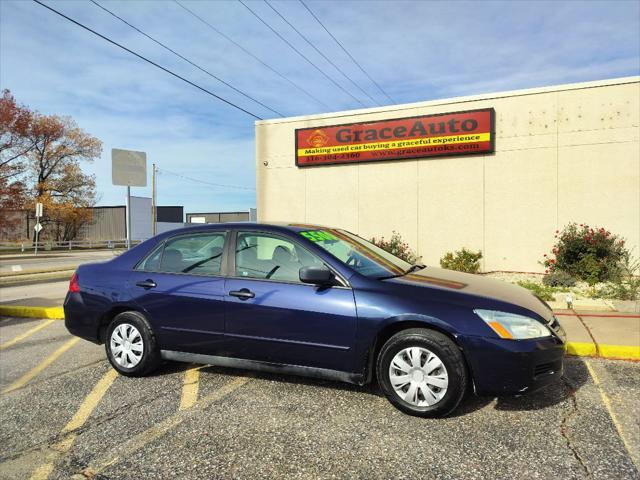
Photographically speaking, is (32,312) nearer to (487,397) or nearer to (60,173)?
(487,397)

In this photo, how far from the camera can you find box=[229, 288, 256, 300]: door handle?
402 cm

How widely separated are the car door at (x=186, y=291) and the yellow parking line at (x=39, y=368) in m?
1.43

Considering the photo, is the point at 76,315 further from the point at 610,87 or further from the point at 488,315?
the point at 610,87

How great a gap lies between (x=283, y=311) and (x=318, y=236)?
883 mm

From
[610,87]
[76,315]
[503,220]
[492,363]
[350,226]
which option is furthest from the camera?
[350,226]

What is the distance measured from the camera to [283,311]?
152 inches


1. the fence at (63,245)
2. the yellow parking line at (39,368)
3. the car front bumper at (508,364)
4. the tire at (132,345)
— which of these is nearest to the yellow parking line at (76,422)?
the tire at (132,345)

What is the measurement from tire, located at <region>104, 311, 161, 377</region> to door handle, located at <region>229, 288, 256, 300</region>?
39.1 inches

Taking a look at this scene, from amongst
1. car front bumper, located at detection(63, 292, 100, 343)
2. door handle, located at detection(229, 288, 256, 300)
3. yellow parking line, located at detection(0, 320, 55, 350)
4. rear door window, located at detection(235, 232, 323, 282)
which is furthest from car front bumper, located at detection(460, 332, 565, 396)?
yellow parking line, located at detection(0, 320, 55, 350)

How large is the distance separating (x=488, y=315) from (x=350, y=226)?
9686 mm

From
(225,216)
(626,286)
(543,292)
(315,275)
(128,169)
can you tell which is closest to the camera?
(315,275)

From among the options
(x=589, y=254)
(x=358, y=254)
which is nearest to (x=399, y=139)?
(x=589, y=254)

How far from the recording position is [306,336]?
378 centimetres

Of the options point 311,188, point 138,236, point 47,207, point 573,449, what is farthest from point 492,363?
point 138,236
